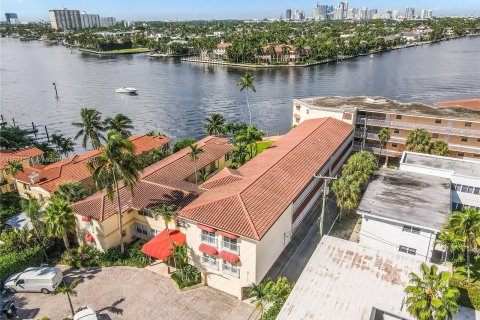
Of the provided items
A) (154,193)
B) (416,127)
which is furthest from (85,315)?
(416,127)

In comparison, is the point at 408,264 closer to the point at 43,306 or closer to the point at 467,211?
the point at 467,211

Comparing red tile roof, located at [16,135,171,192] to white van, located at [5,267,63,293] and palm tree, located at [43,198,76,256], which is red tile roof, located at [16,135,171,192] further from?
white van, located at [5,267,63,293]

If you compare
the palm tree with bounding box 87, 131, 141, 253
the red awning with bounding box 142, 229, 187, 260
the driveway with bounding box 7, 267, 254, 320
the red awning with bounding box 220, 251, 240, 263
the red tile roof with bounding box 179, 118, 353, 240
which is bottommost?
the driveway with bounding box 7, 267, 254, 320

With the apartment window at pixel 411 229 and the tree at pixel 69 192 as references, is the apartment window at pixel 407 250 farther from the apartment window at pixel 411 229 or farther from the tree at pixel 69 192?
the tree at pixel 69 192

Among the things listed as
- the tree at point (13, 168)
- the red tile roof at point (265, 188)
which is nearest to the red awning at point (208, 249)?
Answer: the red tile roof at point (265, 188)

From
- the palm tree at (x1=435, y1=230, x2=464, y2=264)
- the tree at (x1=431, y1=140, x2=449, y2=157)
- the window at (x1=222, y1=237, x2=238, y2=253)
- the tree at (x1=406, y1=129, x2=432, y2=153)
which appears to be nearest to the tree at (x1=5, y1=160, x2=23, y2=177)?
the window at (x1=222, y1=237, x2=238, y2=253)

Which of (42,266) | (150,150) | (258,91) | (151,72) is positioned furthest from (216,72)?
(42,266)
